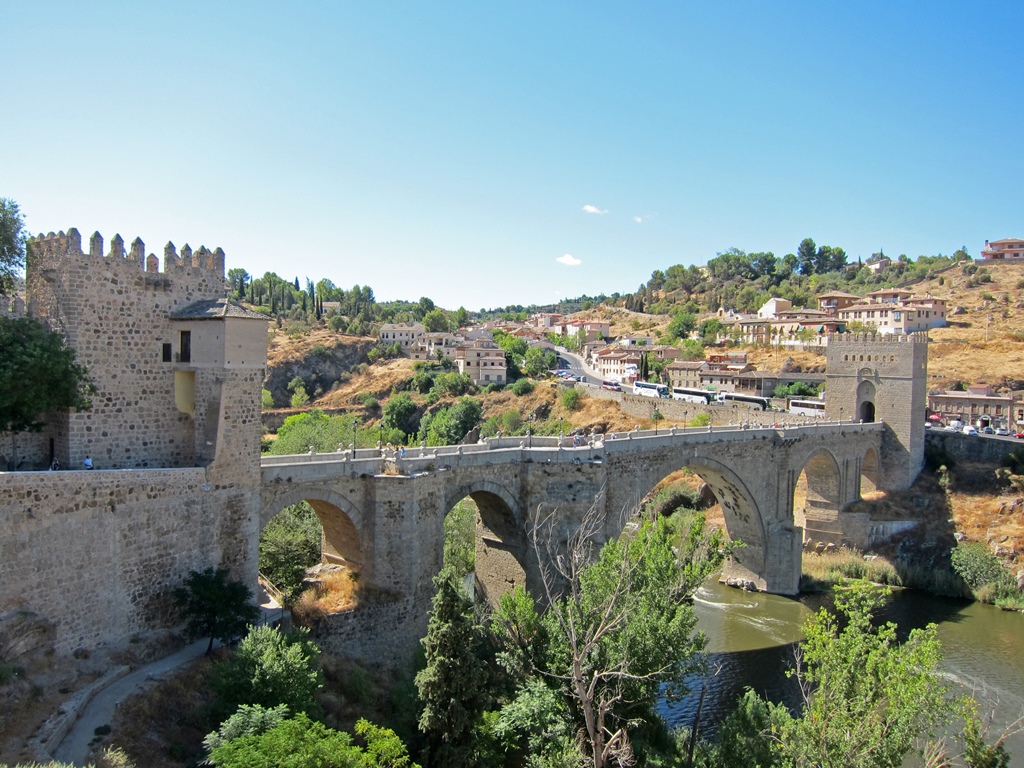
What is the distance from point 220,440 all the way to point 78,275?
15.1 ft

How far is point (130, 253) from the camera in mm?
16328

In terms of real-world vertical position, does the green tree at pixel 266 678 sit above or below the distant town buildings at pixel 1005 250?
below

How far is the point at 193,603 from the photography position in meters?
15.3

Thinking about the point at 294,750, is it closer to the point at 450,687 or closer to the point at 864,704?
the point at 450,687

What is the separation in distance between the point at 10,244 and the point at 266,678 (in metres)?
11.4

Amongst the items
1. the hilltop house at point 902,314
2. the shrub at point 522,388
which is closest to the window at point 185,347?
the shrub at point 522,388

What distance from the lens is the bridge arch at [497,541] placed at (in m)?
23.9

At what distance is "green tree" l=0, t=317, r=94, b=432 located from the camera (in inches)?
555

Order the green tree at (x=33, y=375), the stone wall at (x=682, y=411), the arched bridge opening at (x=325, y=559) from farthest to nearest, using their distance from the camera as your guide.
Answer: the stone wall at (x=682, y=411) < the arched bridge opening at (x=325, y=559) < the green tree at (x=33, y=375)

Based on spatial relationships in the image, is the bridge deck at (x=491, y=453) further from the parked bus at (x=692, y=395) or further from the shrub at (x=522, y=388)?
the shrub at (x=522, y=388)

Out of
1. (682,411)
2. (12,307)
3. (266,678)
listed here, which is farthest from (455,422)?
(266,678)

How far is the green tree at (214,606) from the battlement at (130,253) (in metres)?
7.13

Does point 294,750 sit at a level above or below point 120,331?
below

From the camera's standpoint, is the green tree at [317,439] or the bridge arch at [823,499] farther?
the green tree at [317,439]
